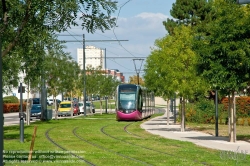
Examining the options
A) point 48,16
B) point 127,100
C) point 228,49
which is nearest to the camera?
point 48,16

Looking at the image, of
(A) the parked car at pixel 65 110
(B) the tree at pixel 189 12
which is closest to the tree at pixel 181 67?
(B) the tree at pixel 189 12

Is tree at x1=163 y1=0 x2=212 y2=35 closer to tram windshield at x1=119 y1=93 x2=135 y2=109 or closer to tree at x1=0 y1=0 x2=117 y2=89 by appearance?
tram windshield at x1=119 y1=93 x2=135 y2=109

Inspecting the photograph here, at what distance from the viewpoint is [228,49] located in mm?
24594

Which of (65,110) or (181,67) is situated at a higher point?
(181,67)

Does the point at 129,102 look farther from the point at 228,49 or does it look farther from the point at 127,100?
the point at 228,49

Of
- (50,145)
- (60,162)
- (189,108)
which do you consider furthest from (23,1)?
(189,108)

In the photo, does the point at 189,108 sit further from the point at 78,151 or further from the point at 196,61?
the point at 78,151

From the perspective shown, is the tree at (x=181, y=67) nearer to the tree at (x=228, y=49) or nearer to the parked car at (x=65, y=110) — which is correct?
the tree at (x=228, y=49)

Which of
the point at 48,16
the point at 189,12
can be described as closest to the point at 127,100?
the point at 189,12

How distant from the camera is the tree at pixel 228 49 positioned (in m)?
24.5

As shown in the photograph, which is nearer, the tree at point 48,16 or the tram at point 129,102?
the tree at point 48,16

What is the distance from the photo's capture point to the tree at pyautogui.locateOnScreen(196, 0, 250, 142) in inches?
964

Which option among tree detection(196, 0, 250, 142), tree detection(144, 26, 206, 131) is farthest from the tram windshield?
tree detection(196, 0, 250, 142)

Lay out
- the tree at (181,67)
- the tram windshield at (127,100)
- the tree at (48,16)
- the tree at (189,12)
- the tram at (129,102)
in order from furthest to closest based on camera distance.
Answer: the tree at (189,12), the tram windshield at (127,100), the tram at (129,102), the tree at (181,67), the tree at (48,16)
